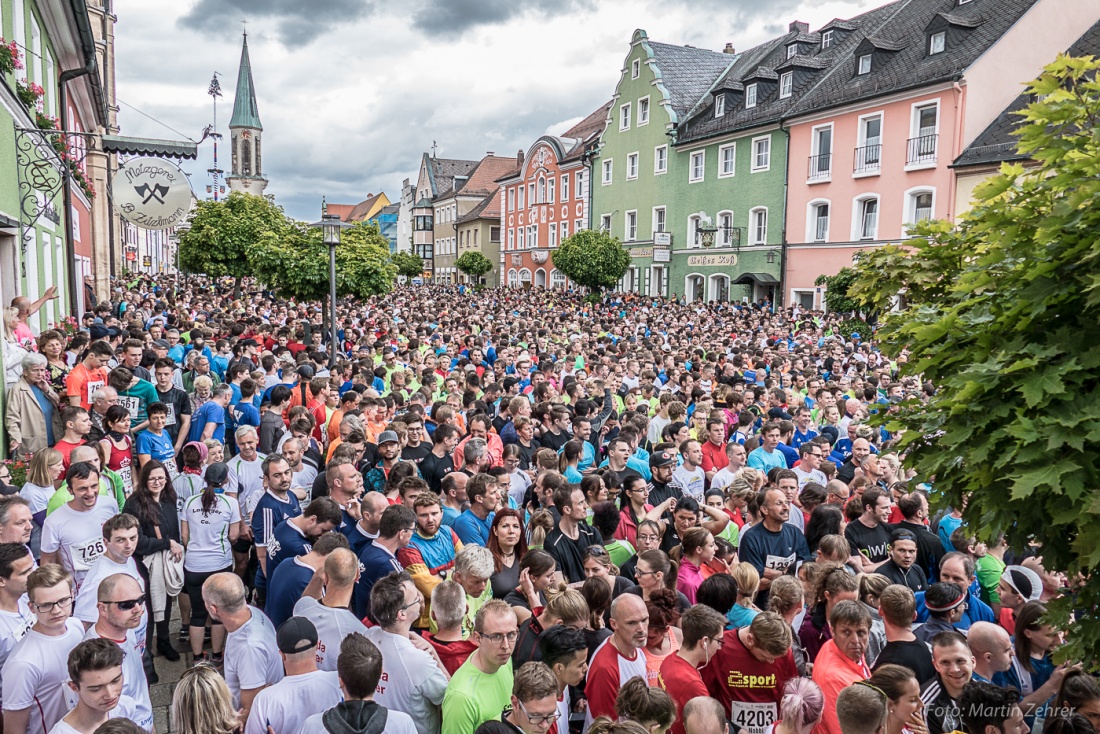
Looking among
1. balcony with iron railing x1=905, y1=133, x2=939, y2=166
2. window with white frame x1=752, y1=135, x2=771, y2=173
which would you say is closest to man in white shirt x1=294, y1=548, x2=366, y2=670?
balcony with iron railing x1=905, y1=133, x2=939, y2=166

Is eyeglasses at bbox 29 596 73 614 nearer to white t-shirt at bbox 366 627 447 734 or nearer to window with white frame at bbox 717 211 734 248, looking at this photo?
white t-shirt at bbox 366 627 447 734

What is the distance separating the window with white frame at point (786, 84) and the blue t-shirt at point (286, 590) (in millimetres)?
36320

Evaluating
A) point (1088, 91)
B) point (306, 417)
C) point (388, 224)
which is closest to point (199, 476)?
point (306, 417)

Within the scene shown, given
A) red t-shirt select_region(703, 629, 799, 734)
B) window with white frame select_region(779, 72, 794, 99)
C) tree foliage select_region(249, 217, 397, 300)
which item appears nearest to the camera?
red t-shirt select_region(703, 629, 799, 734)

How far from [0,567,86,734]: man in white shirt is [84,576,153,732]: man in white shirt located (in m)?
0.16

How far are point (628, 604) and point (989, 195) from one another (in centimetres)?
268

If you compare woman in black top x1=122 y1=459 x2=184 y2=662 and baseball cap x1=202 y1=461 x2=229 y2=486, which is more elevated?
baseball cap x1=202 y1=461 x2=229 y2=486

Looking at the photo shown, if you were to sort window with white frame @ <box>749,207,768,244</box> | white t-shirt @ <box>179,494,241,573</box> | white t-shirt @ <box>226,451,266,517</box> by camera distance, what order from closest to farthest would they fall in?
white t-shirt @ <box>179,494,241,573</box>, white t-shirt @ <box>226,451,266,517</box>, window with white frame @ <box>749,207,768,244</box>

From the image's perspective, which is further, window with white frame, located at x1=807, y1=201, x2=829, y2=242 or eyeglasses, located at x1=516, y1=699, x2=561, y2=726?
window with white frame, located at x1=807, y1=201, x2=829, y2=242

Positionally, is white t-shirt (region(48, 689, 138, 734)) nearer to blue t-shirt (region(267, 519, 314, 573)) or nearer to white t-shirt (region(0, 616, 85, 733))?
white t-shirt (region(0, 616, 85, 733))

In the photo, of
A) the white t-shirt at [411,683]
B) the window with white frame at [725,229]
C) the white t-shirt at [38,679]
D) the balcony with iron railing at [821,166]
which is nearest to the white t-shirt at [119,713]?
the white t-shirt at [38,679]

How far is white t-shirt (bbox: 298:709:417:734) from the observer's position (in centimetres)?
346

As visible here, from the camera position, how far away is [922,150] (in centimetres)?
2809

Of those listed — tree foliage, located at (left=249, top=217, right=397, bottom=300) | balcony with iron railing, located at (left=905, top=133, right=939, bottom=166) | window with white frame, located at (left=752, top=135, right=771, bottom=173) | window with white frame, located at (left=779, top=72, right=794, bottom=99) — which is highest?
window with white frame, located at (left=779, top=72, right=794, bottom=99)
